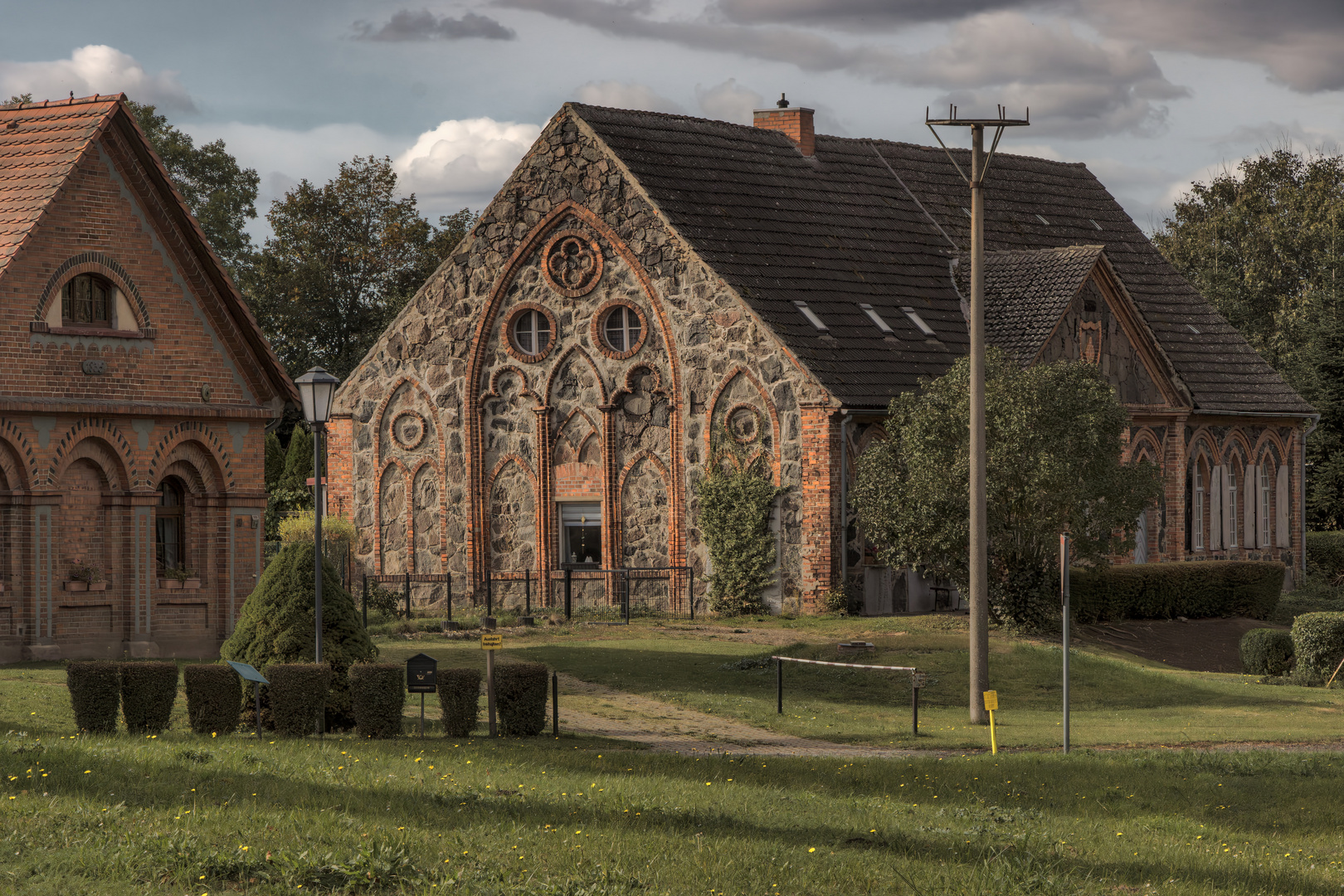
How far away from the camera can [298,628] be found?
17938mm

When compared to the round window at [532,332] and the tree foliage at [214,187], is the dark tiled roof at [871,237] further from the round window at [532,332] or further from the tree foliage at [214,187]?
the tree foliage at [214,187]

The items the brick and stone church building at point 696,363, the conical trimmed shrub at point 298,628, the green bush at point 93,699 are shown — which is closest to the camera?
the green bush at point 93,699

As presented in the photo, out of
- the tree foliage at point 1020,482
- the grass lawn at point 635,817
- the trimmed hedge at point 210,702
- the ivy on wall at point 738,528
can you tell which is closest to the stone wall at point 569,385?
the ivy on wall at point 738,528

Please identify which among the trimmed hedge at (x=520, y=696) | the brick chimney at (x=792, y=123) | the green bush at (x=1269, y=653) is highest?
the brick chimney at (x=792, y=123)

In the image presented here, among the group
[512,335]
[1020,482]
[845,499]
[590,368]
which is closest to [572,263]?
[512,335]

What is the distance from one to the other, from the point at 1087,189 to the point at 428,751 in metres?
36.8

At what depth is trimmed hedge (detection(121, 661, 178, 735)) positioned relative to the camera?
53.3ft

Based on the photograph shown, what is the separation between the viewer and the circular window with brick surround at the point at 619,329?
1406 inches

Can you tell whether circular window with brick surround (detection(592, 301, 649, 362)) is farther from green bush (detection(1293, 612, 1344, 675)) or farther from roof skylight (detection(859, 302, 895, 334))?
green bush (detection(1293, 612, 1344, 675))

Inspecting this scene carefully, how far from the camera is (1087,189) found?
47.6 metres

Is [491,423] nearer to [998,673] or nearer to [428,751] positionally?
[998,673]

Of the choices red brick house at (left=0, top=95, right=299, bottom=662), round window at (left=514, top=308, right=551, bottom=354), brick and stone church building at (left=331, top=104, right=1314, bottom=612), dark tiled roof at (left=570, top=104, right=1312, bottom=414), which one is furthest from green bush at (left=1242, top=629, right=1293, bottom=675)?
round window at (left=514, top=308, right=551, bottom=354)

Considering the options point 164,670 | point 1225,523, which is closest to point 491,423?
point 1225,523

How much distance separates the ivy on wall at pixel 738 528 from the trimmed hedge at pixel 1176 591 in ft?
21.5
